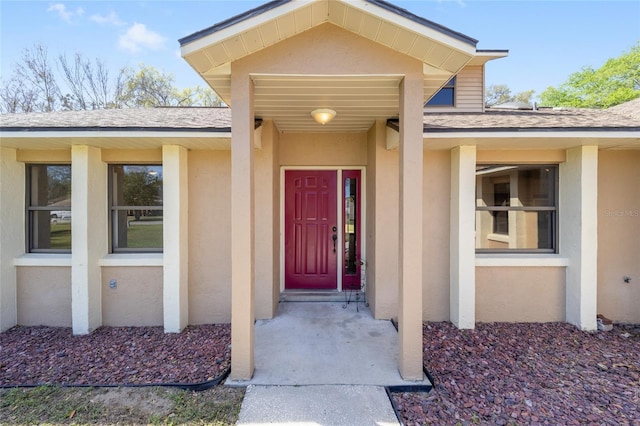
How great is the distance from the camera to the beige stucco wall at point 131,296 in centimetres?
446

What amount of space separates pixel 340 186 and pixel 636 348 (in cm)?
459

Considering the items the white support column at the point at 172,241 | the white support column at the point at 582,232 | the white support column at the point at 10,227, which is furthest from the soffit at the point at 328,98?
the white support column at the point at 10,227

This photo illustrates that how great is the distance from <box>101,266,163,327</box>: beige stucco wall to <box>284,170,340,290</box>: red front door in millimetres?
2095

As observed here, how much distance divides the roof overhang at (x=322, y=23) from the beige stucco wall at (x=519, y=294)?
318 centimetres

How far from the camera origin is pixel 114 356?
3.59 m

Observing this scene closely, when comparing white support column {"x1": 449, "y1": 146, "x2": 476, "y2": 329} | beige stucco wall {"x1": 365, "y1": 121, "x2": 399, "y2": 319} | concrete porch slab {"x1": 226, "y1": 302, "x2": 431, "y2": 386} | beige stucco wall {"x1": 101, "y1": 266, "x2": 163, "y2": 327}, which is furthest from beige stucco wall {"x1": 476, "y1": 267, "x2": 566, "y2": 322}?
beige stucco wall {"x1": 101, "y1": 266, "x2": 163, "y2": 327}

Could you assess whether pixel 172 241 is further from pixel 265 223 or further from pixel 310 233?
pixel 310 233

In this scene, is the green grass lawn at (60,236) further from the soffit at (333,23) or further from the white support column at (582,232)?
the white support column at (582,232)

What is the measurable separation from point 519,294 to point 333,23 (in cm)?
464

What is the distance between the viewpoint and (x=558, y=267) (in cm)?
453

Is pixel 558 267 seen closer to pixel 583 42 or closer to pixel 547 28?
pixel 547 28

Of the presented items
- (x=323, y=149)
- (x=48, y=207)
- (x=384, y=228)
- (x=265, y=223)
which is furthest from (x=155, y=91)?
(x=384, y=228)

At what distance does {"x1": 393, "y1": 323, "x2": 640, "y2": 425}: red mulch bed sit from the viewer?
2551 mm

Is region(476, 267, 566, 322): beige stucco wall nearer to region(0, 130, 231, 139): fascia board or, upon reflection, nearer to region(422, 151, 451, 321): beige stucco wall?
region(422, 151, 451, 321): beige stucco wall
